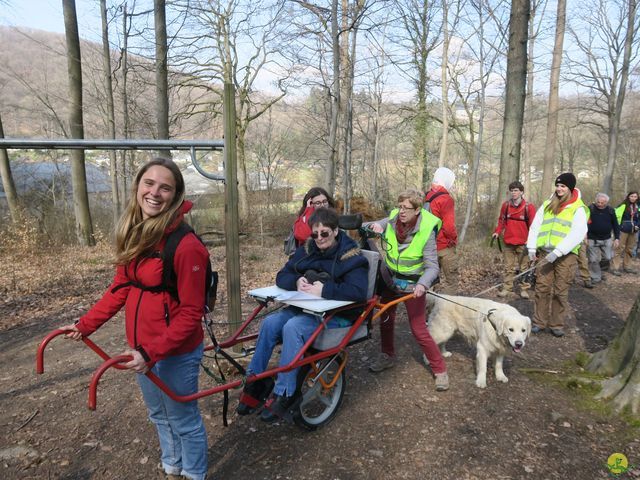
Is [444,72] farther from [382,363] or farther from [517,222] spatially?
[382,363]

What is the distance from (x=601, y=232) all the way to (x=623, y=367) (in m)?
6.16

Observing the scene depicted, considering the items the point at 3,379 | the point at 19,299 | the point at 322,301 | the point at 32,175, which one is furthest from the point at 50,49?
the point at 322,301

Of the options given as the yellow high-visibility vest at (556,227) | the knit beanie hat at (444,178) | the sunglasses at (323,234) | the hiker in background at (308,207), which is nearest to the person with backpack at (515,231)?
the yellow high-visibility vest at (556,227)

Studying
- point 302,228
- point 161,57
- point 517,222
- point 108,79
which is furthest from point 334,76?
point 108,79

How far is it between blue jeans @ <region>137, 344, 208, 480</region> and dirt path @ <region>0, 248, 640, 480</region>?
37cm

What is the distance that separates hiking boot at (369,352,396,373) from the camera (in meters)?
4.54

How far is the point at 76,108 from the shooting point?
1279 cm

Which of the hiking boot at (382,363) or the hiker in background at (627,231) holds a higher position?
the hiker in background at (627,231)

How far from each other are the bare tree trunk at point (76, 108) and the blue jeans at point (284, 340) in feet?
39.2

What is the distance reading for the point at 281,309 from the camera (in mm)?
3494

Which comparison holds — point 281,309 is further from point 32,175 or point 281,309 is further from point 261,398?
point 32,175

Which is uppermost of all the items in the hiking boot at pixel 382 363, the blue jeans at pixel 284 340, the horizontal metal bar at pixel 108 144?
the horizontal metal bar at pixel 108 144

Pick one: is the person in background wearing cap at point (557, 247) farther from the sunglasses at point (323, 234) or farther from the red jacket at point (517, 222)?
the sunglasses at point (323, 234)

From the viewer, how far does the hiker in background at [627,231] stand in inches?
390
